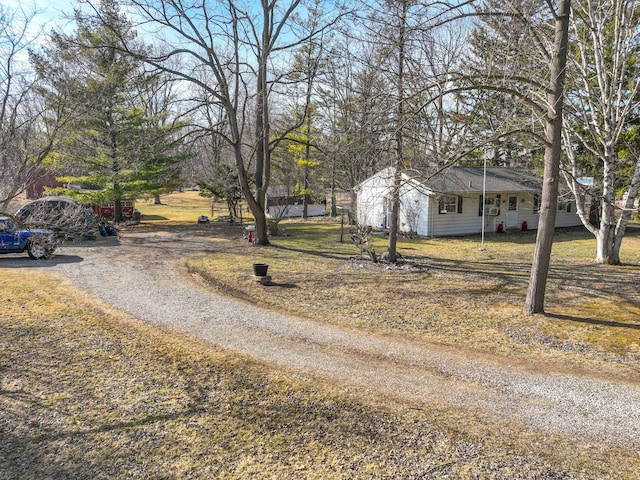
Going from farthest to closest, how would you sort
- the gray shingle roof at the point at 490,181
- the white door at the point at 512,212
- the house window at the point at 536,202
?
the house window at the point at 536,202 → the white door at the point at 512,212 → the gray shingle roof at the point at 490,181

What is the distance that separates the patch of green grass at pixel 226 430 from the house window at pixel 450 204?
55.6 ft

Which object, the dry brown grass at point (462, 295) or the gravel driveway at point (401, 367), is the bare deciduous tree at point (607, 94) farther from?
the gravel driveway at point (401, 367)

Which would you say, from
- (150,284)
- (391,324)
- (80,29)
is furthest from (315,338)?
(80,29)

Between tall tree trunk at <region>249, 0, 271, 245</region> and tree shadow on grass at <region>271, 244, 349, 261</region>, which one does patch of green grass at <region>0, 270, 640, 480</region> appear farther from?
tall tree trunk at <region>249, 0, 271, 245</region>

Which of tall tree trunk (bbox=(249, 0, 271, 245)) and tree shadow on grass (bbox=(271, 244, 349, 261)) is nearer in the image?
tree shadow on grass (bbox=(271, 244, 349, 261))

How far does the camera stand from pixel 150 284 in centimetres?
1122

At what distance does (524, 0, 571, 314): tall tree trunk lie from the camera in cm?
791

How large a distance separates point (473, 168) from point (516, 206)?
10.2 feet

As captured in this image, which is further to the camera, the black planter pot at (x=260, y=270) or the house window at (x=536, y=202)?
the house window at (x=536, y=202)

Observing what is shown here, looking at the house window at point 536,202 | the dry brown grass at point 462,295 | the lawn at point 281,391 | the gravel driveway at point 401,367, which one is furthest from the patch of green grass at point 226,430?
the house window at point 536,202

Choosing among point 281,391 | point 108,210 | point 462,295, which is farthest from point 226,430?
point 108,210

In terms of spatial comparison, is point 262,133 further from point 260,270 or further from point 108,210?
point 108,210

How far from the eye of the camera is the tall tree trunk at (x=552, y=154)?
7.91 meters

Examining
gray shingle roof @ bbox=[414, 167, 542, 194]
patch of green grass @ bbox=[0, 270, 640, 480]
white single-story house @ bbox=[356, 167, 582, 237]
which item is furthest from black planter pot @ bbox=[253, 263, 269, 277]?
gray shingle roof @ bbox=[414, 167, 542, 194]
